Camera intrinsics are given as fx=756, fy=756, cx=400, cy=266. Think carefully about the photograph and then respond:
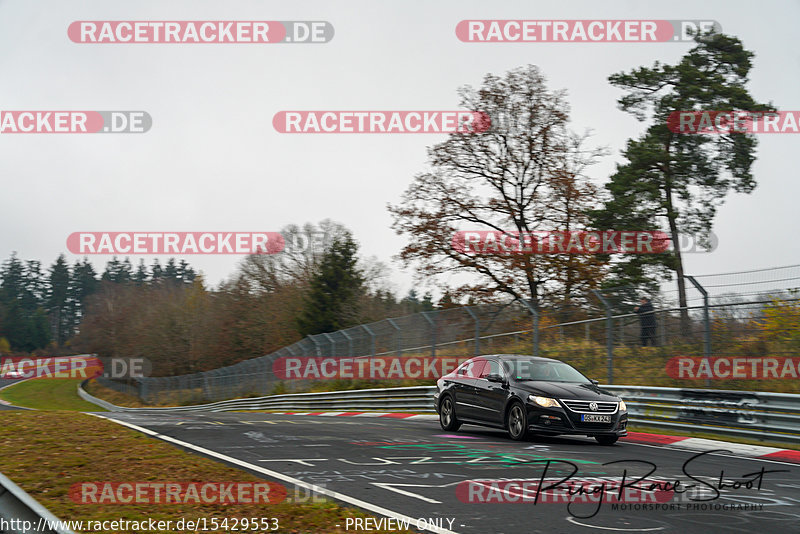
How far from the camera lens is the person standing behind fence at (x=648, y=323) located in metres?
15.1

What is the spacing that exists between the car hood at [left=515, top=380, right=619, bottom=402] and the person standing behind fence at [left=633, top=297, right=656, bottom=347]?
2.88 metres

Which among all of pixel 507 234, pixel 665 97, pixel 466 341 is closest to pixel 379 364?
pixel 466 341

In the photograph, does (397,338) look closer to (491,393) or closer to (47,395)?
(491,393)

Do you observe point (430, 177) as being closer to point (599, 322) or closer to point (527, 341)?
point (527, 341)

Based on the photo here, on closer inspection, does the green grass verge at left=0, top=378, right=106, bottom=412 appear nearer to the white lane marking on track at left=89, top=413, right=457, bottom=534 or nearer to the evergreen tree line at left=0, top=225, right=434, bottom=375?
the evergreen tree line at left=0, top=225, right=434, bottom=375

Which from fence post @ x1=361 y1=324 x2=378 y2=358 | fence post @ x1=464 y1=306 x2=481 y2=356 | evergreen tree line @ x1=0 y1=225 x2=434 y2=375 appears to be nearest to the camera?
fence post @ x1=464 y1=306 x2=481 y2=356

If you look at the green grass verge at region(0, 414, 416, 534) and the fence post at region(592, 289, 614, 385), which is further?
the fence post at region(592, 289, 614, 385)

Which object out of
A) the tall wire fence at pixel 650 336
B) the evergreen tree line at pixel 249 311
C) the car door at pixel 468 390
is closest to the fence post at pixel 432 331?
the tall wire fence at pixel 650 336

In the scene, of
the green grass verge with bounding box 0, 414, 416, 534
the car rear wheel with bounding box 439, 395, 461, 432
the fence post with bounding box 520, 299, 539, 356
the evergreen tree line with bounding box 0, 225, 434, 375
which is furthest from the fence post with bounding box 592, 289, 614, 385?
the evergreen tree line with bounding box 0, 225, 434, 375

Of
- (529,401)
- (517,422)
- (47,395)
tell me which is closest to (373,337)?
(517,422)

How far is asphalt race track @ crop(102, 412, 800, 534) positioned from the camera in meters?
6.06

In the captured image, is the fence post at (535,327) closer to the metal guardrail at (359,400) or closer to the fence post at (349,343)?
the metal guardrail at (359,400)

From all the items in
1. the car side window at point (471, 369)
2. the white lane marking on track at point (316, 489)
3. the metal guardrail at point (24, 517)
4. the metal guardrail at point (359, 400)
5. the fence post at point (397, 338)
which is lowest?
the metal guardrail at point (359, 400)

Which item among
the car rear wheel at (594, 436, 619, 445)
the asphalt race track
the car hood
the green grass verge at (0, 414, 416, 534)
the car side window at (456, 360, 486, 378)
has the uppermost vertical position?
the car side window at (456, 360, 486, 378)
